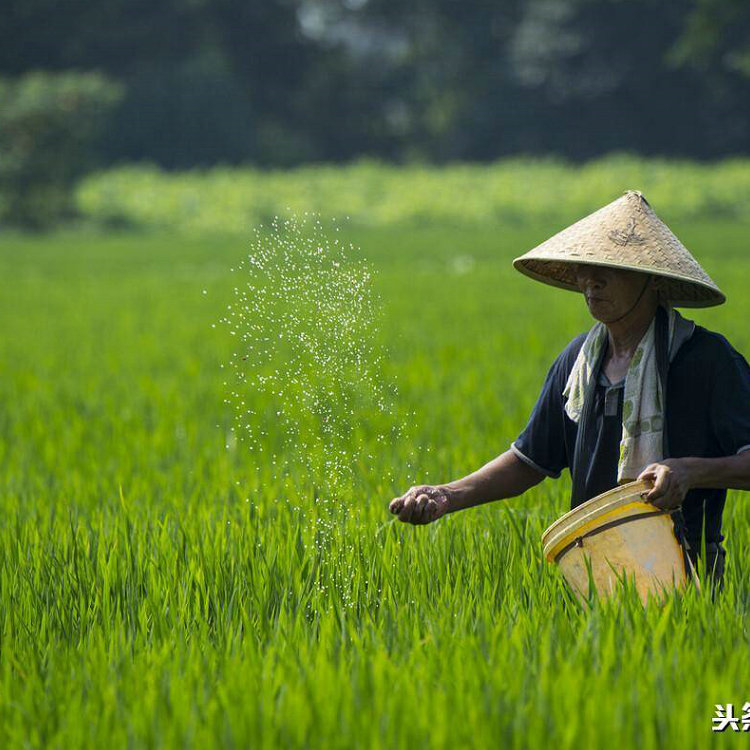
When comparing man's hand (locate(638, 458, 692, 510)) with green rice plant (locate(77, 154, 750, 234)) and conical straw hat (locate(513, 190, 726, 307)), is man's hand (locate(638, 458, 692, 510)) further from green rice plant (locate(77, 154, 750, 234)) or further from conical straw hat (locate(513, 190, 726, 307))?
green rice plant (locate(77, 154, 750, 234))

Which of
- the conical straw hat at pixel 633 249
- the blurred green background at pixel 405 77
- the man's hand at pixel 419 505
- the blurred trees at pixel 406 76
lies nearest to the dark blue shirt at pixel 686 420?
the conical straw hat at pixel 633 249

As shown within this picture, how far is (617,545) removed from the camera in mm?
2527

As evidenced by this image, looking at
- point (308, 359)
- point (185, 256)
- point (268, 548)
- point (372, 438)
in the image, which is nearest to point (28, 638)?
point (268, 548)

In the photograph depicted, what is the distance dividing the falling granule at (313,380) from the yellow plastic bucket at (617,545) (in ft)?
2.07

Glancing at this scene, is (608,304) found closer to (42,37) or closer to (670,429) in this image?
(670,429)

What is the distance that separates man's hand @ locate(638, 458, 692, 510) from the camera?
2395mm

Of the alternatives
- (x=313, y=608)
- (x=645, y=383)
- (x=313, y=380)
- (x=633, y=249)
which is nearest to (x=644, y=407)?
(x=645, y=383)

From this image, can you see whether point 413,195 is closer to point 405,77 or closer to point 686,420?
point 405,77

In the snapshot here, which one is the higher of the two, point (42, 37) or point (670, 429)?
point (42, 37)

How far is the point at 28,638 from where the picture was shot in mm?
2631

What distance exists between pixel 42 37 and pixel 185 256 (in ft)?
79.1

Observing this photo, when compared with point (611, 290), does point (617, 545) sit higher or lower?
lower

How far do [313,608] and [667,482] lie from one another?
803 mm

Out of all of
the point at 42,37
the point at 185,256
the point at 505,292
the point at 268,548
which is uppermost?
the point at 42,37
